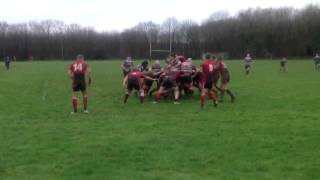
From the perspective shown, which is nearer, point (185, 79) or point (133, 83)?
point (133, 83)

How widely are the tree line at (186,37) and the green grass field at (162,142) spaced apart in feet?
312

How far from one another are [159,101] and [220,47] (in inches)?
4408

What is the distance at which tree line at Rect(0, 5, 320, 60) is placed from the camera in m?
122

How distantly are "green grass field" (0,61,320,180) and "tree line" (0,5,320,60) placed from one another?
9523cm

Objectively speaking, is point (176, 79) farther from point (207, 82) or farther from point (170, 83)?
point (207, 82)

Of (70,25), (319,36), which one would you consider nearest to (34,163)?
(319,36)

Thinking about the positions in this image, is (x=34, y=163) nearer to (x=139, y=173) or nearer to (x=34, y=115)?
(x=139, y=173)

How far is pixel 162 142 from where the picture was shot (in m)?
12.2

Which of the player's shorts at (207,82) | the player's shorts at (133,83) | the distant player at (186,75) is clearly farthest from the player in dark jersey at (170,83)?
the player's shorts at (207,82)

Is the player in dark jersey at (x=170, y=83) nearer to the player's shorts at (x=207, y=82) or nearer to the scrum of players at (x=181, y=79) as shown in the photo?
the scrum of players at (x=181, y=79)

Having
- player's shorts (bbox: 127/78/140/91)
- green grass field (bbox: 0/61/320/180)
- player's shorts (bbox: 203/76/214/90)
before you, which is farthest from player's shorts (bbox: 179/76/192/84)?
player's shorts (bbox: 203/76/214/90)

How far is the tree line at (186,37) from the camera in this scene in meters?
122

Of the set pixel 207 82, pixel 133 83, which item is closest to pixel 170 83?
pixel 133 83

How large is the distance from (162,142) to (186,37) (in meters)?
127
